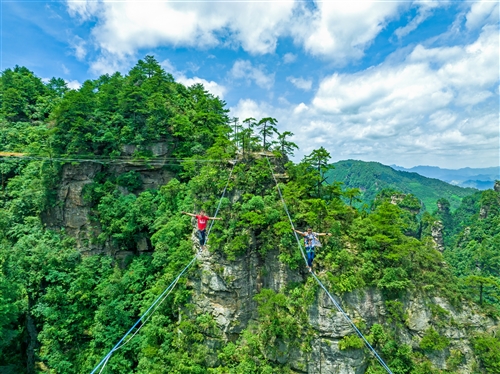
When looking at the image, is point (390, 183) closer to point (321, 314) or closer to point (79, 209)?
point (321, 314)

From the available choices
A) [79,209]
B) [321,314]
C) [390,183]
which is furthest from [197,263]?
[390,183]

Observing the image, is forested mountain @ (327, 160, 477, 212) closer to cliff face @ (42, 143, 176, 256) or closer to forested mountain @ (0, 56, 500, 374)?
forested mountain @ (0, 56, 500, 374)

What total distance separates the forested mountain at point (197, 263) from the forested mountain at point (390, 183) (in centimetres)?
11423

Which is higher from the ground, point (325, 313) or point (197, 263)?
point (197, 263)

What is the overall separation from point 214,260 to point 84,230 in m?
13.7

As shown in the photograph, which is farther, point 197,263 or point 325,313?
point 197,263

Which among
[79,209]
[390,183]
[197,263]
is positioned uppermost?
[390,183]

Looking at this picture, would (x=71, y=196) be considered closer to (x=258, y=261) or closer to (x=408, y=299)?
(x=258, y=261)

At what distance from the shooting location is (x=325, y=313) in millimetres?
14797

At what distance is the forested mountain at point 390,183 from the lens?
129625 millimetres

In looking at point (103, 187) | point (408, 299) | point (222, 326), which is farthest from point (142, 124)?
point (408, 299)

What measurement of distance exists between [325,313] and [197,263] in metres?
8.11

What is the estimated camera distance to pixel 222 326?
16.3 m

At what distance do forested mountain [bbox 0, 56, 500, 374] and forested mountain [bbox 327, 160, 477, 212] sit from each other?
11423 centimetres
